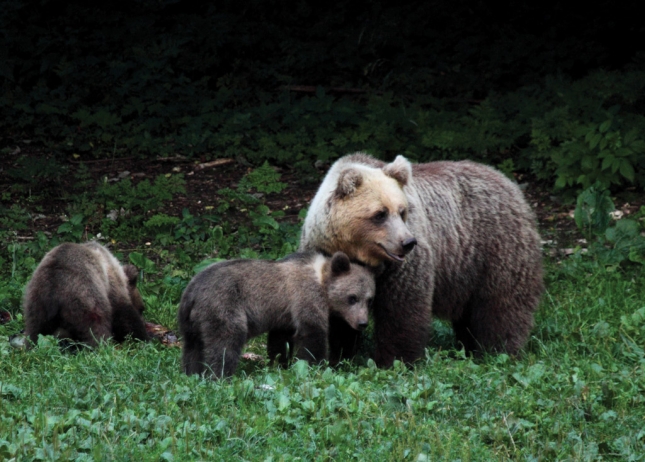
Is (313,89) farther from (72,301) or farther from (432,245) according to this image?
(72,301)

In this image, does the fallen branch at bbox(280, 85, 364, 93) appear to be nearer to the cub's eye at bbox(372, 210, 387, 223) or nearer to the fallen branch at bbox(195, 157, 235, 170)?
the fallen branch at bbox(195, 157, 235, 170)

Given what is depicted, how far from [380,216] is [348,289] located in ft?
1.73

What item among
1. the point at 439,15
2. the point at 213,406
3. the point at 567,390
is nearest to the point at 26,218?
the point at 213,406

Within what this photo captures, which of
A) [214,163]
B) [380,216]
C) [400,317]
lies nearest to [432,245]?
[400,317]

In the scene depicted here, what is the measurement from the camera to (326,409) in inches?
202

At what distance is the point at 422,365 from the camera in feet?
21.9

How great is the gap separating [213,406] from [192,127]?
8.04 metres

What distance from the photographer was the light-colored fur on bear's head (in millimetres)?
6434

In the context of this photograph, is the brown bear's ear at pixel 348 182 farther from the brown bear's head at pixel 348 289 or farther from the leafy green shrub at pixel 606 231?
the leafy green shrub at pixel 606 231

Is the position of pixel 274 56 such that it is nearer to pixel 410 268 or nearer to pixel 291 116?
pixel 291 116

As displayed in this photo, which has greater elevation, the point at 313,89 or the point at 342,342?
the point at 313,89

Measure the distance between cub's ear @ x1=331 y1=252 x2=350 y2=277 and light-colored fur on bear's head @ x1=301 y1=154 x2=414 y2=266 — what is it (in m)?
0.24

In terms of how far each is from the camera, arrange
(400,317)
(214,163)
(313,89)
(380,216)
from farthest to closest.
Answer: (313,89), (214,163), (400,317), (380,216)

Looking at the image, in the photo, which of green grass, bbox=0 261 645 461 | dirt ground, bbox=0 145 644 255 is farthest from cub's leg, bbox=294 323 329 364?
dirt ground, bbox=0 145 644 255
